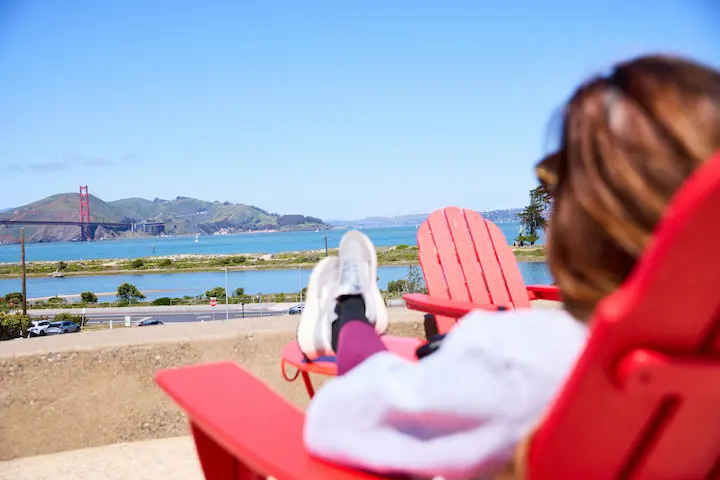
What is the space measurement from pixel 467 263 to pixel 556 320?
240 cm

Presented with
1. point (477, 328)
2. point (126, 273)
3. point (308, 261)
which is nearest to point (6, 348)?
point (477, 328)

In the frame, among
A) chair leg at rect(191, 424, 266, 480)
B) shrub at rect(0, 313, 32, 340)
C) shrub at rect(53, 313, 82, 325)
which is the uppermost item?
chair leg at rect(191, 424, 266, 480)

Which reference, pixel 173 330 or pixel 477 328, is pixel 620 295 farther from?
pixel 173 330

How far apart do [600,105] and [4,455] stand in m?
2.50

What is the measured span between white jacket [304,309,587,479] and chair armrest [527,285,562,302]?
2079mm

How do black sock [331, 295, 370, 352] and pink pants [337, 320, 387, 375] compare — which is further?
black sock [331, 295, 370, 352]

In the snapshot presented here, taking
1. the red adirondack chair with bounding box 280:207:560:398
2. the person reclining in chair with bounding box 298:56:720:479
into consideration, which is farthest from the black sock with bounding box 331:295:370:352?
the red adirondack chair with bounding box 280:207:560:398

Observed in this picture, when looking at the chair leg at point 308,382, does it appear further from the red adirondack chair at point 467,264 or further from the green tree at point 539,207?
the green tree at point 539,207

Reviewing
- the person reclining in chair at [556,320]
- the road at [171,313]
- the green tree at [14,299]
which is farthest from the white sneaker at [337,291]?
the green tree at [14,299]

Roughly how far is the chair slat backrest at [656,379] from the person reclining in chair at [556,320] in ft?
0.19

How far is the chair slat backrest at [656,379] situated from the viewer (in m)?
0.44

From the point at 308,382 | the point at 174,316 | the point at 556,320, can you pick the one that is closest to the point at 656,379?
the point at 556,320

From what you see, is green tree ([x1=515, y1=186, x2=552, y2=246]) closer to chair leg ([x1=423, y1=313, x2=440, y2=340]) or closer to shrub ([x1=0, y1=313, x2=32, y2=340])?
chair leg ([x1=423, y1=313, x2=440, y2=340])

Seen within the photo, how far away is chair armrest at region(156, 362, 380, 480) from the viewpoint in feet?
2.41
